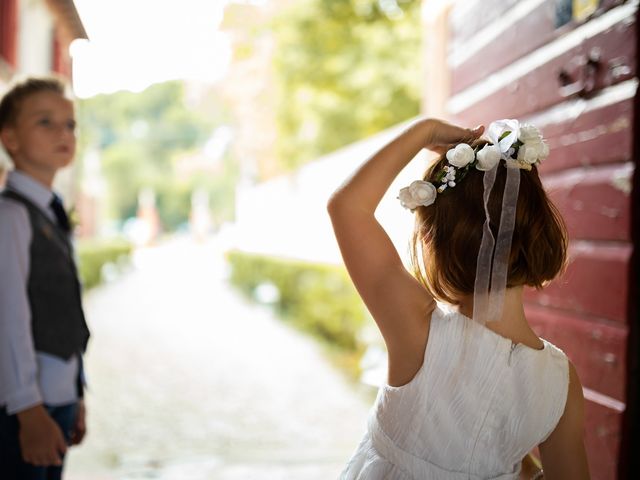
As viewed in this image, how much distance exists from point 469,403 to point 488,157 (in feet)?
1.56

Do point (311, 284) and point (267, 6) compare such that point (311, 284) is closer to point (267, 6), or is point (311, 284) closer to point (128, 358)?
point (128, 358)

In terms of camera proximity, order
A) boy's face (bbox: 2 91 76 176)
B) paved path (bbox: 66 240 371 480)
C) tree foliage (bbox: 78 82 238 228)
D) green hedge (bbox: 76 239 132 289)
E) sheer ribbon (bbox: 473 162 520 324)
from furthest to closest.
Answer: tree foliage (bbox: 78 82 238 228) → green hedge (bbox: 76 239 132 289) → paved path (bbox: 66 240 371 480) → boy's face (bbox: 2 91 76 176) → sheer ribbon (bbox: 473 162 520 324)

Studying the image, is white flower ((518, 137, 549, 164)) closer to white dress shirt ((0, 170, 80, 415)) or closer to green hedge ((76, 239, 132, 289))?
white dress shirt ((0, 170, 80, 415))

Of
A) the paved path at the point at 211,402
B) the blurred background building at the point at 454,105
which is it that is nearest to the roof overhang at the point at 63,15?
the blurred background building at the point at 454,105

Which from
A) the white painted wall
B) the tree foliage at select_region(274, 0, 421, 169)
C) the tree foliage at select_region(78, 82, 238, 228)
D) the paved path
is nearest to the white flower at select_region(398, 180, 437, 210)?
the white painted wall

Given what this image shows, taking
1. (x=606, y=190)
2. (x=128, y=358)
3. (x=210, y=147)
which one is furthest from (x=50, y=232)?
(x=210, y=147)

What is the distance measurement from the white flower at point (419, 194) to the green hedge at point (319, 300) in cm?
645

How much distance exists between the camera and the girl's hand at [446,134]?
4.42 ft

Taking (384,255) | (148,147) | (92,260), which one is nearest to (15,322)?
(384,255)

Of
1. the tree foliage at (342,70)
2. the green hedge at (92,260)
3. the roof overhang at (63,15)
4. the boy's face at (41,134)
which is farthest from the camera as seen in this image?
the green hedge at (92,260)

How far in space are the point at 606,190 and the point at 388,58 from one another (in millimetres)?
11830

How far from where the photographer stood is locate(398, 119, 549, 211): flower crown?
129 cm

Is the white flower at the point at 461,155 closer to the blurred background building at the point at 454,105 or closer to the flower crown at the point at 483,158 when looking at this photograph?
the flower crown at the point at 483,158

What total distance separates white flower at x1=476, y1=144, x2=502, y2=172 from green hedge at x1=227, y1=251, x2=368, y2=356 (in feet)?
21.2
